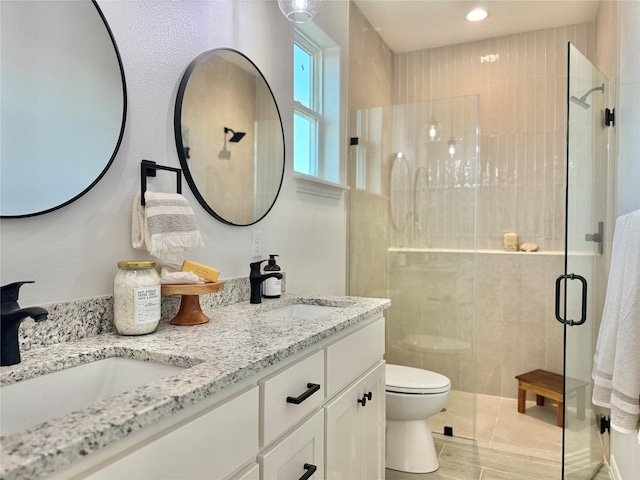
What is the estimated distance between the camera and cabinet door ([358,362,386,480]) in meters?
1.62

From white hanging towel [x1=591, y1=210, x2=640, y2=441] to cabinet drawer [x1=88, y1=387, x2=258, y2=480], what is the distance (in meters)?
1.24

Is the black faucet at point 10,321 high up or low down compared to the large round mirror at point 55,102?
down

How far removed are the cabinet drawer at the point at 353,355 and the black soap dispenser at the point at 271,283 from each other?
0.42 meters

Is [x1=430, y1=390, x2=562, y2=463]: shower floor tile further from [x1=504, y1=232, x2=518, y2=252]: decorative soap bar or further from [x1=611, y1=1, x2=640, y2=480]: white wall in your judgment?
[x1=504, y1=232, x2=518, y2=252]: decorative soap bar

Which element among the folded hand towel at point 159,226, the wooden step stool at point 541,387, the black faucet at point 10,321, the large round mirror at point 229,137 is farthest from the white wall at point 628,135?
the black faucet at point 10,321

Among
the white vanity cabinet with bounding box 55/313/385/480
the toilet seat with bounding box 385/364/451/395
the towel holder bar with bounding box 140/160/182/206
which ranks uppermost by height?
the towel holder bar with bounding box 140/160/182/206

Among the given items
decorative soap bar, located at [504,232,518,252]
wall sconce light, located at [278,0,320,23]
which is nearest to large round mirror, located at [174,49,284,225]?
wall sconce light, located at [278,0,320,23]

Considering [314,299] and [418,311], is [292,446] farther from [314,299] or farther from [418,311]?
[418,311]

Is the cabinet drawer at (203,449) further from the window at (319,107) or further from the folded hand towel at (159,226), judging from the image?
the window at (319,107)

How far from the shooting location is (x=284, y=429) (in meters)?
1.08

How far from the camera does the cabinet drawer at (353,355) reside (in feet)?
A: 4.45

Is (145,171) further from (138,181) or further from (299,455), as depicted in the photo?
(299,455)

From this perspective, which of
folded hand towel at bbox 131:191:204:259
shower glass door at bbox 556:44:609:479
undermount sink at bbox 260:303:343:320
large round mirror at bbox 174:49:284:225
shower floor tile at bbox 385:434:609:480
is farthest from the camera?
shower floor tile at bbox 385:434:609:480

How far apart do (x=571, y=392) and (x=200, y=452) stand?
1.89m
